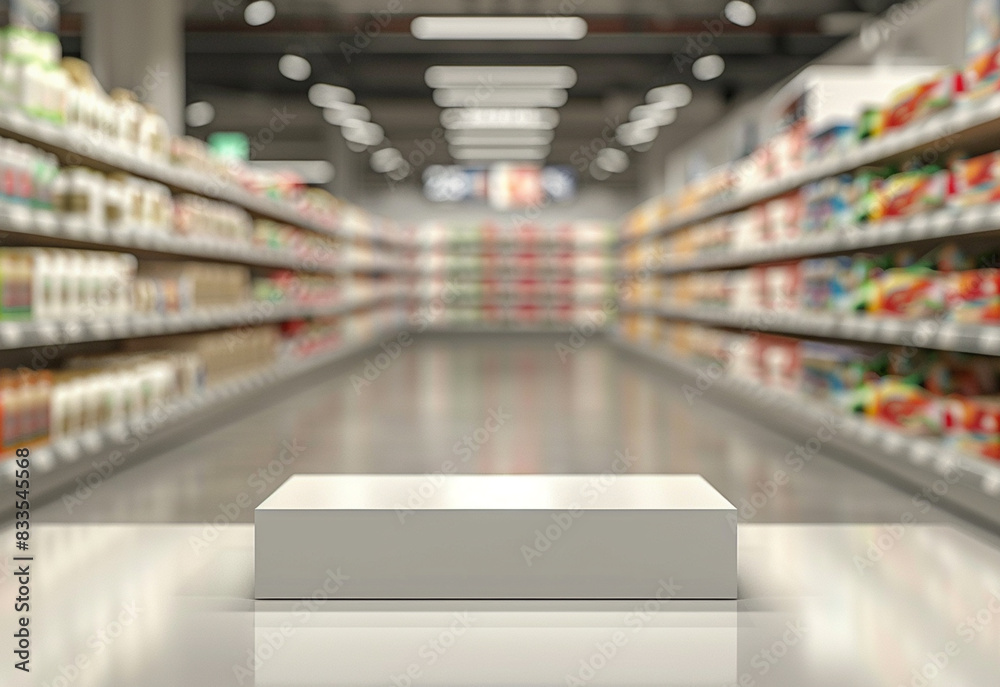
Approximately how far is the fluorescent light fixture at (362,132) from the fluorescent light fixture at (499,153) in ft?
5.12

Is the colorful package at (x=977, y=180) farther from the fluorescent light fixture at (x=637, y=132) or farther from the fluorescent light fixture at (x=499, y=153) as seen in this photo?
the fluorescent light fixture at (x=499, y=153)

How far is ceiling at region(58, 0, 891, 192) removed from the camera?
356 inches

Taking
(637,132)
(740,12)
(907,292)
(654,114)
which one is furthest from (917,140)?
(637,132)

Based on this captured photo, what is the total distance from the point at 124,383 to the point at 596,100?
11125 millimetres

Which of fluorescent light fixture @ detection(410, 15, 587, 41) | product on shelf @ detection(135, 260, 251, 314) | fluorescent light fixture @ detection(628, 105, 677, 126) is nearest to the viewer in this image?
product on shelf @ detection(135, 260, 251, 314)

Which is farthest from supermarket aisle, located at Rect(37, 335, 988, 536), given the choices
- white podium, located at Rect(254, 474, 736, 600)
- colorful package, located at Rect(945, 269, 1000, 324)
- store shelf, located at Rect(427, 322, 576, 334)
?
store shelf, located at Rect(427, 322, 576, 334)

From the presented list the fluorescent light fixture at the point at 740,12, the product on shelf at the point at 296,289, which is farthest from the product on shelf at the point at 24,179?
the fluorescent light fixture at the point at 740,12

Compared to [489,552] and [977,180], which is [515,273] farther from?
[489,552]

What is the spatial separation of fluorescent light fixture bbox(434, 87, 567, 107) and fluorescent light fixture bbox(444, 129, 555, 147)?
172cm

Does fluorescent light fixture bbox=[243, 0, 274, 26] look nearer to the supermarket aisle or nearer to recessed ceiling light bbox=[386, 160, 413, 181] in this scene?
the supermarket aisle

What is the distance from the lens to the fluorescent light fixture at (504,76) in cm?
922

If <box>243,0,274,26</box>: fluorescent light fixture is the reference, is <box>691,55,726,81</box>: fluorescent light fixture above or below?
below

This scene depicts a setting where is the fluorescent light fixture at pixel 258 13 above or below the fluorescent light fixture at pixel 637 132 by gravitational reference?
above

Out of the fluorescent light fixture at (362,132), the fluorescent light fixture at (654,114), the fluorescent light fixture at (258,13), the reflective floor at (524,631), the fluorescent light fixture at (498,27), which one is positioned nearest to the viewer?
the reflective floor at (524,631)
